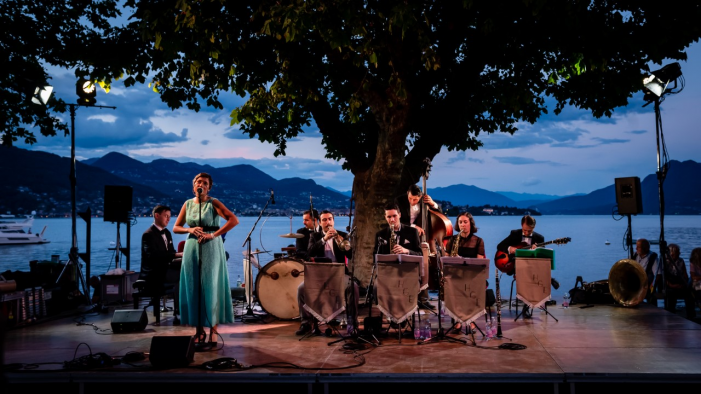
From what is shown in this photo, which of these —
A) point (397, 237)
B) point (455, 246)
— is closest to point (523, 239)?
point (455, 246)

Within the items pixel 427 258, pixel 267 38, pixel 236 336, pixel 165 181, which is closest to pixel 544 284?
pixel 427 258

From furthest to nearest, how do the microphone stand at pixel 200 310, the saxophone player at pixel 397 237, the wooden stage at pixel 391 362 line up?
the saxophone player at pixel 397 237 < the microphone stand at pixel 200 310 < the wooden stage at pixel 391 362

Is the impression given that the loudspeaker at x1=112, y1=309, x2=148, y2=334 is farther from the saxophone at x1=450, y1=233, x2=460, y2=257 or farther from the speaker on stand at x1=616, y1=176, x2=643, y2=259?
the speaker on stand at x1=616, y1=176, x2=643, y2=259

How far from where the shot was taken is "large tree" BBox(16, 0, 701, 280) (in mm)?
6953

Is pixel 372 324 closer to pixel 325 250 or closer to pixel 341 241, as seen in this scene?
pixel 341 241

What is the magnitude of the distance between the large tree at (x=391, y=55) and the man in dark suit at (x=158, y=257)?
2096mm

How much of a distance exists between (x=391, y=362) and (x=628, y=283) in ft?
18.1

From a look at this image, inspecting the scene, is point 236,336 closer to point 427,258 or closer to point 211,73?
point 427,258

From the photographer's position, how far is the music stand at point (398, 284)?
6.19 meters

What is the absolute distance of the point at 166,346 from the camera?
16.6 feet

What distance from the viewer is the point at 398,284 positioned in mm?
6219

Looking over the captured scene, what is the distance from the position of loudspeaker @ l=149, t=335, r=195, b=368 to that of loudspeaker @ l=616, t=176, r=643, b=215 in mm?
7835

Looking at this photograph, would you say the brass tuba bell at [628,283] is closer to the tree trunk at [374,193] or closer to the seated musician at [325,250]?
the tree trunk at [374,193]

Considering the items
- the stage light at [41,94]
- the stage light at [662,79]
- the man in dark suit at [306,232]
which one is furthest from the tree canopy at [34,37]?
the stage light at [662,79]
